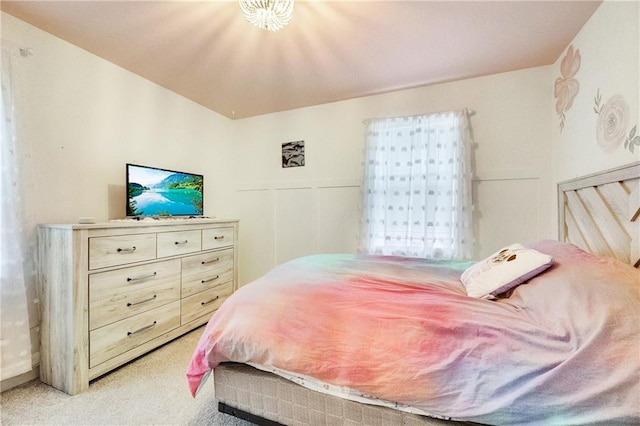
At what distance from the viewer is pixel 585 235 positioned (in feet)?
5.53

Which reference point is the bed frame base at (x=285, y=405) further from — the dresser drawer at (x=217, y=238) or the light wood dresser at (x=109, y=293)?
the dresser drawer at (x=217, y=238)

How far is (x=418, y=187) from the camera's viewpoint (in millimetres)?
2619

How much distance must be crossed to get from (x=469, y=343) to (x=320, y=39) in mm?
2083

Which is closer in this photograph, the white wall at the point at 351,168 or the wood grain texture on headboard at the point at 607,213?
the wood grain texture on headboard at the point at 607,213

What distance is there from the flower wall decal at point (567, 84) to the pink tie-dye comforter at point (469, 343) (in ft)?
4.66

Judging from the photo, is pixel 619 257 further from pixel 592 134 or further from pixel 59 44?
pixel 59 44

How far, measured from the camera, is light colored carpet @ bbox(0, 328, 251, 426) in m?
1.36

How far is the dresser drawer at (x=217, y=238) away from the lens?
2523 mm

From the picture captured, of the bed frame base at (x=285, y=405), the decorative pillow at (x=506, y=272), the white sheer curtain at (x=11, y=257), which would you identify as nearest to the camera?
the bed frame base at (x=285, y=405)

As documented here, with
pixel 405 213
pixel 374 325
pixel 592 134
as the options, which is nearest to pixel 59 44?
pixel 374 325

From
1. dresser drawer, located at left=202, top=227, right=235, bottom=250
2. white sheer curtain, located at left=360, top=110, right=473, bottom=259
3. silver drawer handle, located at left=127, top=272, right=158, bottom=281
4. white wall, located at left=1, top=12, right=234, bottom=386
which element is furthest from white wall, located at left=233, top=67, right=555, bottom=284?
silver drawer handle, located at left=127, top=272, right=158, bottom=281

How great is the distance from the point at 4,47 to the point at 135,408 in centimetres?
234

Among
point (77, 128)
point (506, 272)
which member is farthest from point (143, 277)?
point (506, 272)

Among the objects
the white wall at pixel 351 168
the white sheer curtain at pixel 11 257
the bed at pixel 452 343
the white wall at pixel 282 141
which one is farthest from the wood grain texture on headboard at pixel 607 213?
the white sheer curtain at pixel 11 257
